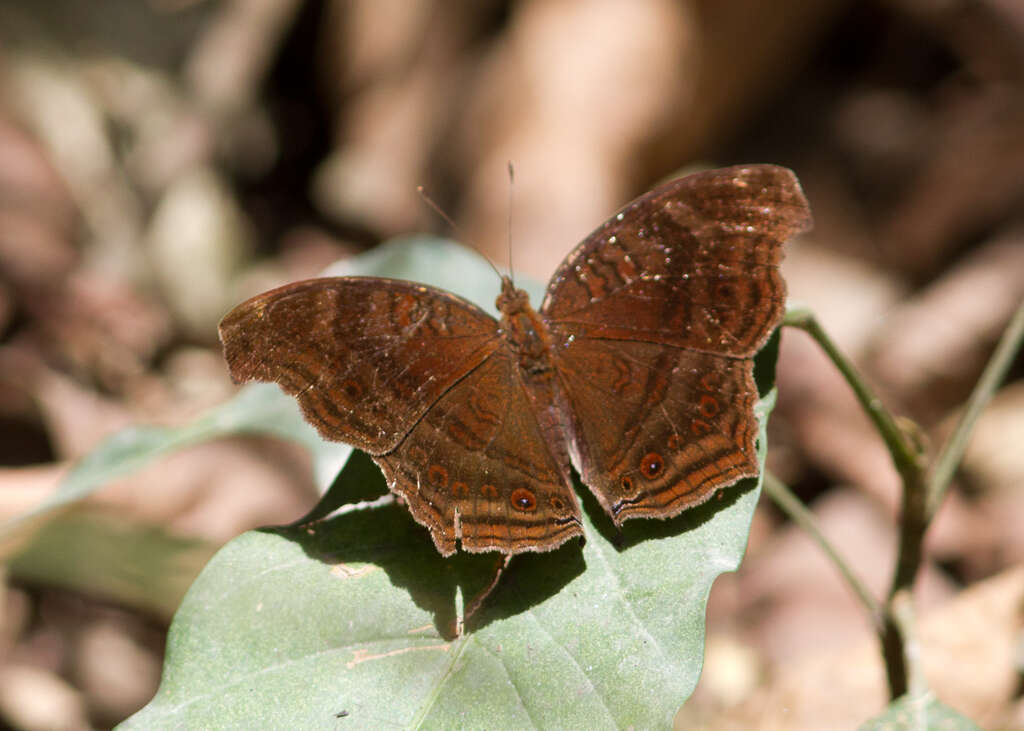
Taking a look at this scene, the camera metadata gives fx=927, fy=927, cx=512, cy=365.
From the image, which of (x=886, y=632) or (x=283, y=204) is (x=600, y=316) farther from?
(x=283, y=204)

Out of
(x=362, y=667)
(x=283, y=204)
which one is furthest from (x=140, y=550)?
(x=283, y=204)

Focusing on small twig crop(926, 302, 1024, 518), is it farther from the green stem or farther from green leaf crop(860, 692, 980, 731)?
green leaf crop(860, 692, 980, 731)

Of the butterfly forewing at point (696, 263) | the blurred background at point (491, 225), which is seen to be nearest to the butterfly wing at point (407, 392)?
the butterfly forewing at point (696, 263)

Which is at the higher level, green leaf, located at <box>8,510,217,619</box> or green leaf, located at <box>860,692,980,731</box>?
green leaf, located at <box>8,510,217,619</box>

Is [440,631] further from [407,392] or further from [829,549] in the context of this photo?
[829,549]

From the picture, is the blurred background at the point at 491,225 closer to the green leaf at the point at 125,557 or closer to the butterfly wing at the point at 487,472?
the green leaf at the point at 125,557

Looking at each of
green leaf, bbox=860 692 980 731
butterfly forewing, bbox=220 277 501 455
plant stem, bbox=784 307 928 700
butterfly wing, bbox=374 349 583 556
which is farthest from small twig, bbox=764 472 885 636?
butterfly forewing, bbox=220 277 501 455
